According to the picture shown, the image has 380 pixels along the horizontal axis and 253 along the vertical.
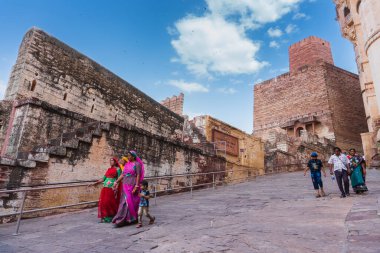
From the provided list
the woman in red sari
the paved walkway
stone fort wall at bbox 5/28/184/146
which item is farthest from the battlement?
the woman in red sari

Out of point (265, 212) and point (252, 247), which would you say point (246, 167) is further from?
point (252, 247)

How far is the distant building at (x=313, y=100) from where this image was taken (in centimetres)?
3042

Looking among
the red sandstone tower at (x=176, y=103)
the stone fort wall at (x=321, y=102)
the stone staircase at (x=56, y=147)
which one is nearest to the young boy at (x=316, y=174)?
the stone staircase at (x=56, y=147)

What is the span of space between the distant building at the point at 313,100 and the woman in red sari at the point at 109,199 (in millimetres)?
25936

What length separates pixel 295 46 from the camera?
3706 centimetres

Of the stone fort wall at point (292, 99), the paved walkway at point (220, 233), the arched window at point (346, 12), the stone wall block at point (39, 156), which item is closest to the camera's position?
the paved walkway at point (220, 233)

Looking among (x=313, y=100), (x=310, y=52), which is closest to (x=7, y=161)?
(x=313, y=100)

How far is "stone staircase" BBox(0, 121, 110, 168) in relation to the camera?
6141mm

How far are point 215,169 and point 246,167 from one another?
14.7 feet

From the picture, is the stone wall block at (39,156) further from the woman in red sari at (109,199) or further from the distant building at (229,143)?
the distant building at (229,143)

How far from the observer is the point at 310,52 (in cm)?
3506

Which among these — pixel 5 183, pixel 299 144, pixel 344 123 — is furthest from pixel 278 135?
pixel 5 183

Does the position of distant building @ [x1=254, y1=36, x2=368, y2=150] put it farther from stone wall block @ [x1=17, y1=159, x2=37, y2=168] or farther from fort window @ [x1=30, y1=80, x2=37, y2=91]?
stone wall block @ [x1=17, y1=159, x2=37, y2=168]

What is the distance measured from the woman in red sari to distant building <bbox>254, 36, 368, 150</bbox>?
85.1 feet
